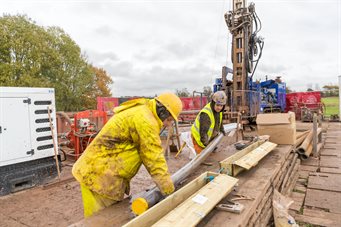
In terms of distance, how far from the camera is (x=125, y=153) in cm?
255

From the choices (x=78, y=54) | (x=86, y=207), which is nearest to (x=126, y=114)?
(x=86, y=207)

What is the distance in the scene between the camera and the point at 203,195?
2770 millimetres

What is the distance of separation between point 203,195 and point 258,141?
332 cm

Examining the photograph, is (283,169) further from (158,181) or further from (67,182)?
(67,182)

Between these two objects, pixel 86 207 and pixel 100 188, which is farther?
pixel 86 207

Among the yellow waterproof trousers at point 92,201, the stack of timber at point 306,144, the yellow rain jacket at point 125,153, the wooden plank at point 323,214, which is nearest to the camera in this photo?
the yellow rain jacket at point 125,153

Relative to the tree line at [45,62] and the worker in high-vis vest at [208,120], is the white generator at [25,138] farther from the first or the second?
the tree line at [45,62]

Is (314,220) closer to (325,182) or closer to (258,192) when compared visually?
(258,192)

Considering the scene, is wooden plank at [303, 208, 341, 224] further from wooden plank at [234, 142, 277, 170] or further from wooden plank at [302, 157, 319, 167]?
wooden plank at [302, 157, 319, 167]

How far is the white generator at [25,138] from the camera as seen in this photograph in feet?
15.8

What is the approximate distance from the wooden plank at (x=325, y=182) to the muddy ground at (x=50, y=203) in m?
2.24

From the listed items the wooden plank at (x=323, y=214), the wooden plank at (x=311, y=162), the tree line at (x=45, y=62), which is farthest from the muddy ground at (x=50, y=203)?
the tree line at (x=45, y=62)

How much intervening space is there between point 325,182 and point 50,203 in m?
5.88

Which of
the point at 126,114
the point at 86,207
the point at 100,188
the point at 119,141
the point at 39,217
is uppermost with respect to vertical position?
the point at 126,114
